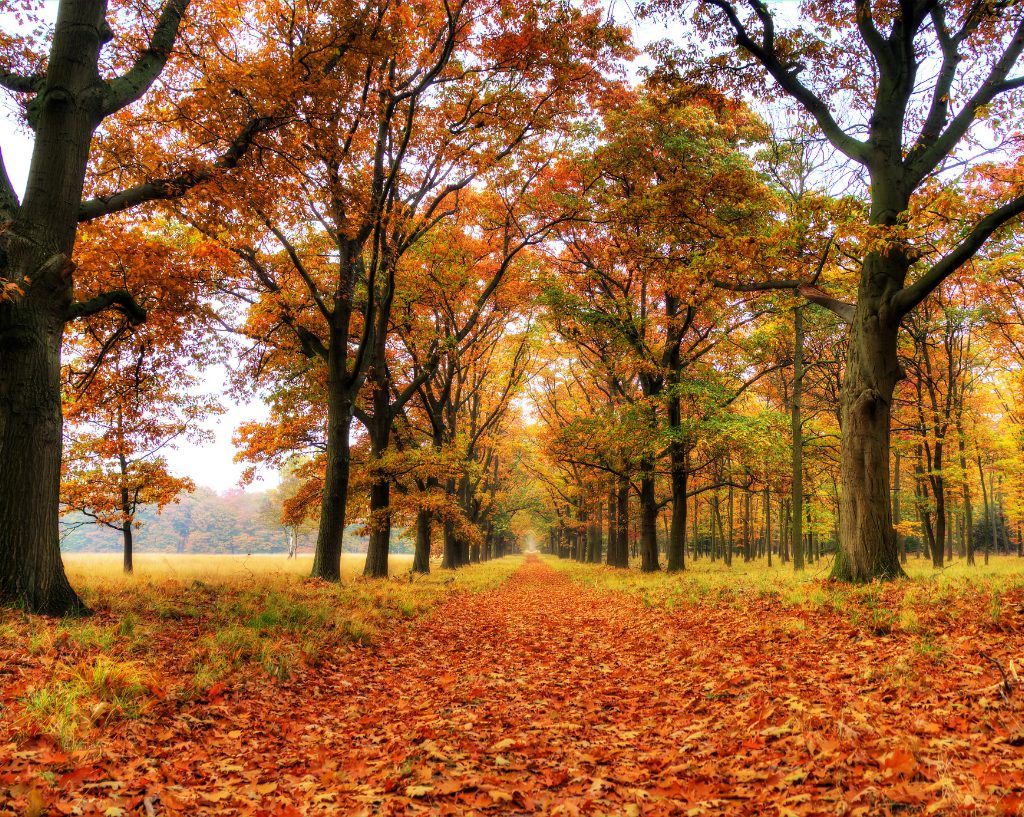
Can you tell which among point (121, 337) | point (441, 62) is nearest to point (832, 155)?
point (441, 62)

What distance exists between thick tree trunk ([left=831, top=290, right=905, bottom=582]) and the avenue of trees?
0.14 ft

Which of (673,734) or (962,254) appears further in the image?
(962,254)

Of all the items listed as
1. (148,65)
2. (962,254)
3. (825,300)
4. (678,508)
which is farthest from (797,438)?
(148,65)

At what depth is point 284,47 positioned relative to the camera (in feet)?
33.7

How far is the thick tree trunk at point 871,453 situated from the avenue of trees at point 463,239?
4cm

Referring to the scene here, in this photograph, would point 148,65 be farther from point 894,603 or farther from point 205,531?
point 205,531

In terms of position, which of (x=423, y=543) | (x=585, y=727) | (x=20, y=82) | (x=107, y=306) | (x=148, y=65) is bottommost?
(x=423, y=543)

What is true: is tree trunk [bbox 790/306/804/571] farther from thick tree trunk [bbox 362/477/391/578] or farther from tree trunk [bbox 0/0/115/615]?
tree trunk [bbox 0/0/115/615]

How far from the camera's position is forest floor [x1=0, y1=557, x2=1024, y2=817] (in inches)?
110

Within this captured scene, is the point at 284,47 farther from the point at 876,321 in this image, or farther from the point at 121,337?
the point at 876,321

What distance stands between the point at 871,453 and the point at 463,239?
14.1 metres

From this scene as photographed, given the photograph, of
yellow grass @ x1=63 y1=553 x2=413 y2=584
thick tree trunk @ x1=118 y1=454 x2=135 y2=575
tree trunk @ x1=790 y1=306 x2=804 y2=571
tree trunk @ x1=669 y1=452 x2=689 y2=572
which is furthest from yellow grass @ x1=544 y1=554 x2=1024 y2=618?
thick tree trunk @ x1=118 y1=454 x2=135 y2=575

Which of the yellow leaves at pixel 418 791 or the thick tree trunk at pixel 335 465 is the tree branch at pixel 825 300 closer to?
the yellow leaves at pixel 418 791

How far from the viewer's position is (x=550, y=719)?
4.39 meters
